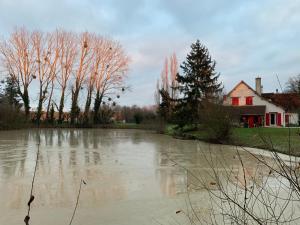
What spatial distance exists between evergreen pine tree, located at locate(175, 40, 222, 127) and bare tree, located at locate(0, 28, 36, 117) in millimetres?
18770

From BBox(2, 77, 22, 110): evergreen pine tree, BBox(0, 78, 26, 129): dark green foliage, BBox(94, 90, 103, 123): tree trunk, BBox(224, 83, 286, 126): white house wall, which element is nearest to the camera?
BBox(0, 78, 26, 129): dark green foliage

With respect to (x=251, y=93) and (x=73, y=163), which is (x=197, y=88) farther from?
(x=73, y=163)

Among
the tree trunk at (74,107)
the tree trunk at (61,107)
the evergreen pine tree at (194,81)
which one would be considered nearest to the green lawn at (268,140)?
the evergreen pine tree at (194,81)

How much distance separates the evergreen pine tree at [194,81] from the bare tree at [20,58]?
61.6 feet

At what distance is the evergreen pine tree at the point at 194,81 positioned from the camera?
902 inches

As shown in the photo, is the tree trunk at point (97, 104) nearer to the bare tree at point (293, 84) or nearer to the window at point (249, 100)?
the window at point (249, 100)

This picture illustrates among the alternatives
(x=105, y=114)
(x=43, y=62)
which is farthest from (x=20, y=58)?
(x=105, y=114)

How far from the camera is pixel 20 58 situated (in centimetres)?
3238

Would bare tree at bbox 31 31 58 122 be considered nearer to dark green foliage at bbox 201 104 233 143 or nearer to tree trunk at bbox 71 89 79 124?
tree trunk at bbox 71 89 79 124

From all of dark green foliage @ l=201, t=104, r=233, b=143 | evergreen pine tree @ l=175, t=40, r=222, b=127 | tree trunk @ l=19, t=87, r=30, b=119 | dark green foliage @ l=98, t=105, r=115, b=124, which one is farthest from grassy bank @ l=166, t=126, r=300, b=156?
tree trunk @ l=19, t=87, r=30, b=119

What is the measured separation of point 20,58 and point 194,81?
20823 millimetres

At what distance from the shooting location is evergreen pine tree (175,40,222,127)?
75.2 feet

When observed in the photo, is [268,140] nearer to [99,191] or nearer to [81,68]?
[99,191]

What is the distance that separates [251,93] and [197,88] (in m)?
8.88
